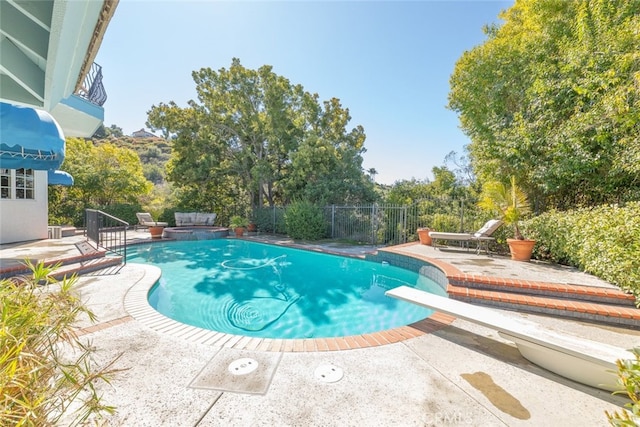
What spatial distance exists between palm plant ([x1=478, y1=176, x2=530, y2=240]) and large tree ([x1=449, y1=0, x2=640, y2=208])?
862mm

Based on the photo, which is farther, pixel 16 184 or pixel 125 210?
pixel 125 210

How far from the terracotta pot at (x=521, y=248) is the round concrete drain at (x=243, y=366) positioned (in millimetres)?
8240

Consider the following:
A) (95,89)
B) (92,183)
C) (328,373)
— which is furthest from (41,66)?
(92,183)

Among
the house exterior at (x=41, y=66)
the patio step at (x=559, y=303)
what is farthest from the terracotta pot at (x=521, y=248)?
the house exterior at (x=41, y=66)

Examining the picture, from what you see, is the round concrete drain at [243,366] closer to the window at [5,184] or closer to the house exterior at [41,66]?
the house exterior at [41,66]

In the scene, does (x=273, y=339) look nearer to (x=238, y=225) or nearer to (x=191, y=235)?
(x=191, y=235)

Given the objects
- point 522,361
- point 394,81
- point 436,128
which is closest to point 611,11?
point 394,81

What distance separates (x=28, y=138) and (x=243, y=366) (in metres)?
6.01

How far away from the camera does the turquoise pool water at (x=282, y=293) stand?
17.1ft

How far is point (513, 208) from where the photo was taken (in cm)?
779

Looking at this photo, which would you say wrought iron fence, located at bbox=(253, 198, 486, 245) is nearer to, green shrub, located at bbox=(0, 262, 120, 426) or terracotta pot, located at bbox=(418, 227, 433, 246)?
terracotta pot, located at bbox=(418, 227, 433, 246)

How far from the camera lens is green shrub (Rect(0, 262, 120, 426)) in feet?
3.48

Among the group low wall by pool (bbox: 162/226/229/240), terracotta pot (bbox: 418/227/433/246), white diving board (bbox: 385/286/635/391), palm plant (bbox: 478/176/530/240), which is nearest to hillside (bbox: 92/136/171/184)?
low wall by pool (bbox: 162/226/229/240)

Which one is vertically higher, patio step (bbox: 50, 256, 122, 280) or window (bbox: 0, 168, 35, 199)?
window (bbox: 0, 168, 35, 199)
